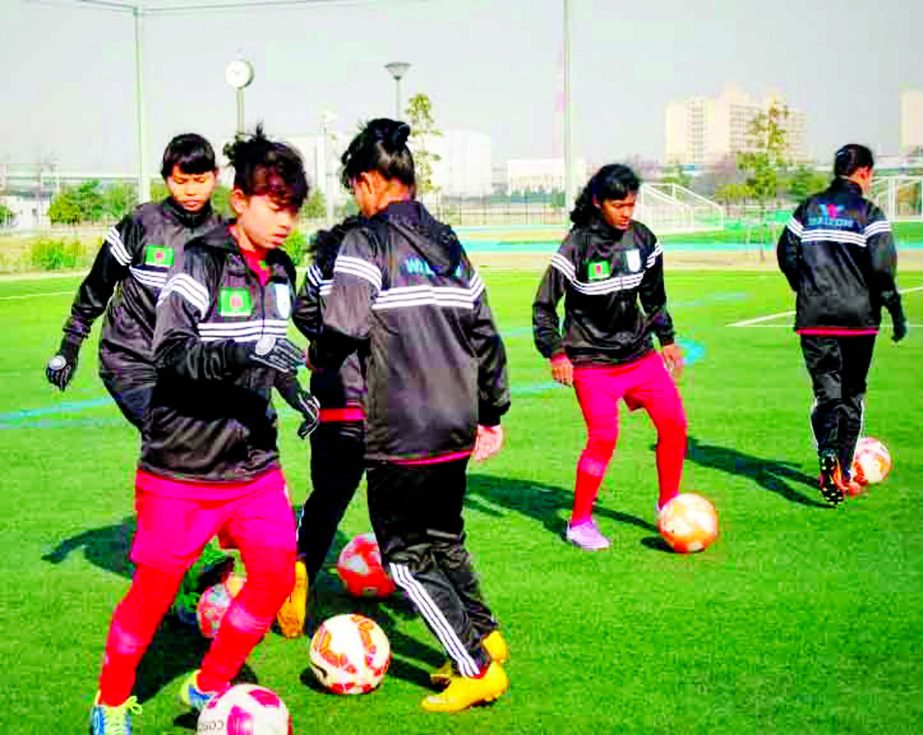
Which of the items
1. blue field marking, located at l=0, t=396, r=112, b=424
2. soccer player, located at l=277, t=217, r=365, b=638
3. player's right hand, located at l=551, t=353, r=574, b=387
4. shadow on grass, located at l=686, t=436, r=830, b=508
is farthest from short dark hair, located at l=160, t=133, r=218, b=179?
blue field marking, located at l=0, t=396, r=112, b=424

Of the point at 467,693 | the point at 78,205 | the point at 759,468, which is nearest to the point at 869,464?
the point at 759,468

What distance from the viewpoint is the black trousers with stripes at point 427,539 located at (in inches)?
194

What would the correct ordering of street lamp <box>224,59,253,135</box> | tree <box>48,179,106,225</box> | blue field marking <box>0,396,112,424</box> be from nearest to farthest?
blue field marking <box>0,396,112,424</box>
street lamp <box>224,59,253,135</box>
tree <box>48,179,106,225</box>

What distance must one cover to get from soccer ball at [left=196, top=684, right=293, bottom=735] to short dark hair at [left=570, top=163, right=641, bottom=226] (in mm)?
3769

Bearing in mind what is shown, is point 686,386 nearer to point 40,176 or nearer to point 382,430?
point 382,430

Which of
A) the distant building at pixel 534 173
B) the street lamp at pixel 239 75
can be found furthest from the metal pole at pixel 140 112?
the distant building at pixel 534 173

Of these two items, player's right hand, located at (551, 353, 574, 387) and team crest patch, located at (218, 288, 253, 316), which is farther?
player's right hand, located at (551, 353, 574, 387)

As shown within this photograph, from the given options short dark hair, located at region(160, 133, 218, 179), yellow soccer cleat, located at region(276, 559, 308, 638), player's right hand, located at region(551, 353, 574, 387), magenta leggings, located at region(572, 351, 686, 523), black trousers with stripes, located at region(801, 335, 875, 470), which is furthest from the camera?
black trousers with stripes, located at region(801, 335, 875, 470)

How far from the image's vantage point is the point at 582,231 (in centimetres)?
751

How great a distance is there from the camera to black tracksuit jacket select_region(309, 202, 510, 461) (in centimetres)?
474

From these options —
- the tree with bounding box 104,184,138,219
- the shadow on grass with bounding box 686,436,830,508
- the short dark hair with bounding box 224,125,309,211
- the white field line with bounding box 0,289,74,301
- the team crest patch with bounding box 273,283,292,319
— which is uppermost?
the tree with bounding box 104,184,138,219

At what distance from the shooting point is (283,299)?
4.81 metres

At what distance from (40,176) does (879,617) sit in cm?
8339

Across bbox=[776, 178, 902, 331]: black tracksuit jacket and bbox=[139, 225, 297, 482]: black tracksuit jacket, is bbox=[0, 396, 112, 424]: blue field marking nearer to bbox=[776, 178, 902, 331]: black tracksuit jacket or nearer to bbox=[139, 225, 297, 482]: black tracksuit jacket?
bbox=[776, 178, 902, 331]: black tracksuit jacket
